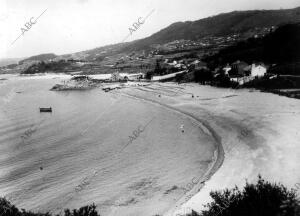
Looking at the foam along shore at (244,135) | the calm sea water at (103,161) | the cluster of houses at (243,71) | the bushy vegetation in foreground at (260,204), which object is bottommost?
the calm sea water at (103,161)

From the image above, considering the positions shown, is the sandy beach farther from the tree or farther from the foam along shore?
the tree

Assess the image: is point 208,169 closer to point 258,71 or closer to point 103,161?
point 103,161

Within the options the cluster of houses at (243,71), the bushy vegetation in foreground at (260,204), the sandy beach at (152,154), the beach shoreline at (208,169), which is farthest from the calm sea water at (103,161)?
the cluster of houses at (243,71)

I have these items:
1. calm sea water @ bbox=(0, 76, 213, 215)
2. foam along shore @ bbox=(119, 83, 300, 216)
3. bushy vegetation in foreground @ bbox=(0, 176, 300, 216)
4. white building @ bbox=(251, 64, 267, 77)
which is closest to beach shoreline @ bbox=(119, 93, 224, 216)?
foam along shore @ bbox=(119, 83, 300, 216)

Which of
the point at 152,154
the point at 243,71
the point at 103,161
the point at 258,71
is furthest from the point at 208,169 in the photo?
the point at 243,71

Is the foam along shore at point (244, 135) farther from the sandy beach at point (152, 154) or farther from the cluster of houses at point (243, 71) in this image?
the cluster of houses at point (243, 71)

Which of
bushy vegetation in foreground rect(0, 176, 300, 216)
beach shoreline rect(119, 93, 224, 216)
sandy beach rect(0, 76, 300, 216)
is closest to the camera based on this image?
bushy vegetation in foreground rect(0, 176, 300, 216)
